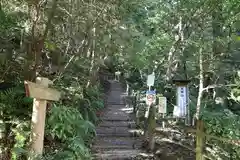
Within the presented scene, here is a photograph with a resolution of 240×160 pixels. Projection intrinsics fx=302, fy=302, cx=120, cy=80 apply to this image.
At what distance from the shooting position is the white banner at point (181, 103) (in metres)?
9.24

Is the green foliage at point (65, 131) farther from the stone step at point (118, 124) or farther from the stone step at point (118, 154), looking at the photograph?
the stone step at point (118, 124)

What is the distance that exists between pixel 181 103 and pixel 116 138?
2.35 meters

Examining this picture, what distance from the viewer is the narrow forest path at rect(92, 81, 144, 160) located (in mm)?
7777

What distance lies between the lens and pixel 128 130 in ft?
34.2

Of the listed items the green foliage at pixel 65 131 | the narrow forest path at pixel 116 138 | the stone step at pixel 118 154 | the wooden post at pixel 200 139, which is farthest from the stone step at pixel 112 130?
the wooden post at pixel 200 139

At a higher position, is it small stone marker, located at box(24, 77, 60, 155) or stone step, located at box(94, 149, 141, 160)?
small stone marker, located at box(24, 77, 60, 155)

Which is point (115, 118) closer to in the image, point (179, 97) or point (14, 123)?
point (179, 97)

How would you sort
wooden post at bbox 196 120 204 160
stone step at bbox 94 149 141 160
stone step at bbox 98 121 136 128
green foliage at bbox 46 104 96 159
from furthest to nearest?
stone step at bbox 98 121 136 128, stone step at bbox 94 149 141 160, green foliage at bbox 46 104 96 159, wooden post at bbox 196 120 204 160

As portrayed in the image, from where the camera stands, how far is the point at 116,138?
31.9 ft

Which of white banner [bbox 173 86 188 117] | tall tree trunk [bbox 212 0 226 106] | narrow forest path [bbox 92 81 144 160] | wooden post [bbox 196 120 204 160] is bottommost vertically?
narrow forest path [bbox 92 81 144 160]

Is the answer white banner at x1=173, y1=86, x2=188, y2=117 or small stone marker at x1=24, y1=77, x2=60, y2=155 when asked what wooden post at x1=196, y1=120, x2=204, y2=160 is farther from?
white banner at x1=173, y1=86, x2=188, y2=117

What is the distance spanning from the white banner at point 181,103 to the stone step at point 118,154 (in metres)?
1.98

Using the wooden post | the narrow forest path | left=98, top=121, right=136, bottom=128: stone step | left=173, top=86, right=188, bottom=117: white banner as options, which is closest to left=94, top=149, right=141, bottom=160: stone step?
the narrow forest path

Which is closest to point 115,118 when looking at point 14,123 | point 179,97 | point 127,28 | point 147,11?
point 179,97
